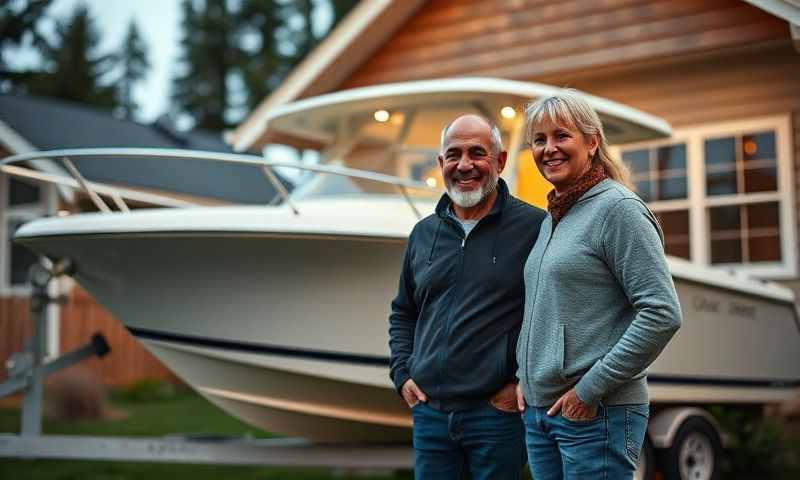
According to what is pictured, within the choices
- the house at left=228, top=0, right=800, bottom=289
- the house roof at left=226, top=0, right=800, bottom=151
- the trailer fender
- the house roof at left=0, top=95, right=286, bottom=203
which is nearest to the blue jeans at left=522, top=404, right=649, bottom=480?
the trailer fender

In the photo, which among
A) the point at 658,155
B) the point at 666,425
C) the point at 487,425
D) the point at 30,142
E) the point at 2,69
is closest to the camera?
the point at 487,425

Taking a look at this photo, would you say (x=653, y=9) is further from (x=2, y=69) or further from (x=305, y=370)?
(x=2, y=69)

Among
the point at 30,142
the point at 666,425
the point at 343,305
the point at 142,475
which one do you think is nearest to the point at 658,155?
the point at 666,425

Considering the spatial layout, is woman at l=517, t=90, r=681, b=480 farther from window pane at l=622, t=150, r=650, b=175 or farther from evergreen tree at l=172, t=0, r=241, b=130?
evergreen tree at l=172, t=0, r=241, b=130

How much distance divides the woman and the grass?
4.33 m

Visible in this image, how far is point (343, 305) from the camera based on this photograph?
16.0ft

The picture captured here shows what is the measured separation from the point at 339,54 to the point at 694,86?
355 cm

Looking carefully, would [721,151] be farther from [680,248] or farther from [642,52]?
[642,52]

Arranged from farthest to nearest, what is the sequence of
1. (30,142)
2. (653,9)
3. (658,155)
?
(30,142)
(658,155)
(653,9)

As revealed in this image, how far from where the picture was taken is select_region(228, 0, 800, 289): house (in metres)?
7.59

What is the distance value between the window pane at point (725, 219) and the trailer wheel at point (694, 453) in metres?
2.67

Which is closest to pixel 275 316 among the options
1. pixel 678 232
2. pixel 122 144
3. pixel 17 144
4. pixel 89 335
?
pixel 678 232

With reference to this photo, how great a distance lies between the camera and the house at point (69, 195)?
12.7 metres

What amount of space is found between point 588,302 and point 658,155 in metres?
6.21
